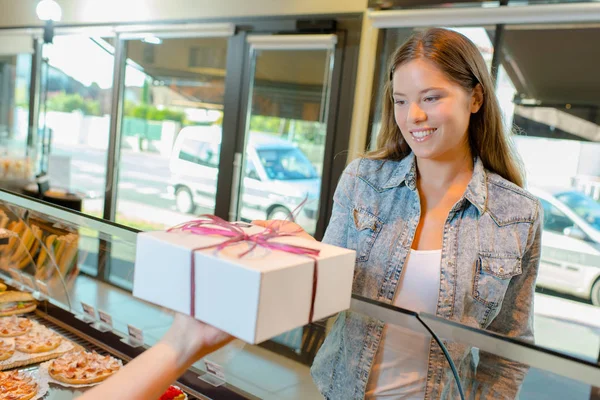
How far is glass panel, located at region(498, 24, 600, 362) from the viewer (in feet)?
11.7

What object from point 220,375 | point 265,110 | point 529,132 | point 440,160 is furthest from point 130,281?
point 265,110

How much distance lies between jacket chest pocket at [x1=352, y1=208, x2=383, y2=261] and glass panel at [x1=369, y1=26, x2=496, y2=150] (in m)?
2.45

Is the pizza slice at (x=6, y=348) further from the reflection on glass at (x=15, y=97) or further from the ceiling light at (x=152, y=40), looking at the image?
the reflection on glass at (x=15, y=97)

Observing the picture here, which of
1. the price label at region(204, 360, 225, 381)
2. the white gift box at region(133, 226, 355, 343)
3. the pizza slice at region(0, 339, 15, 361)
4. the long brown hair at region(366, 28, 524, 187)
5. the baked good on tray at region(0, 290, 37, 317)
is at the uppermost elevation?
the long brown hair at region(366, 28, 524, 187)

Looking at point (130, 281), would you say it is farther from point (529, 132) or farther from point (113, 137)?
point (113, 137)

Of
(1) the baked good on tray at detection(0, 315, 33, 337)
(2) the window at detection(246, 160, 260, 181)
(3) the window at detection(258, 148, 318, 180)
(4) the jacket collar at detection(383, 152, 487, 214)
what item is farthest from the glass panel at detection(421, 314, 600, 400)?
(2) the window at detection(246, 160, 260, 181)

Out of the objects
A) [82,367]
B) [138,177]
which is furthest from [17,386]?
[138,177]

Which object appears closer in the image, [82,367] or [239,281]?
[239,281]

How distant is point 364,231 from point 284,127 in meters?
3.71

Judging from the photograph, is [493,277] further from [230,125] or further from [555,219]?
[230,125]

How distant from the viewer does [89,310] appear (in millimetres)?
1861

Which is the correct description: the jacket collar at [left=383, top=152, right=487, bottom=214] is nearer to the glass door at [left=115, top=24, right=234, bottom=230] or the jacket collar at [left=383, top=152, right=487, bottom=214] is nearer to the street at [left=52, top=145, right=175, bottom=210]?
the glass door at [left=115, top=24, right=234, bottom=230]

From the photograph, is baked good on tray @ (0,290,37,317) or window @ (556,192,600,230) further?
window @ (556,192,600,230)

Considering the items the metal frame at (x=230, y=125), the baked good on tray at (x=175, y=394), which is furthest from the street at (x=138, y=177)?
the baked good on tray at (x=175, y=394)
